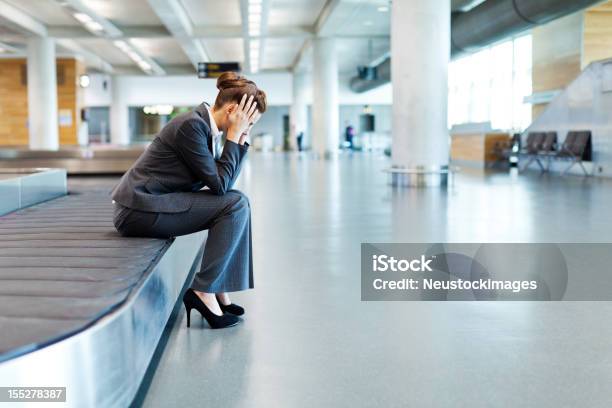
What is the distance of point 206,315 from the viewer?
3.43 m

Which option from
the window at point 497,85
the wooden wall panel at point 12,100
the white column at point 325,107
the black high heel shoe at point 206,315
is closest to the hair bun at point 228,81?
the black high heel shoe at point 206,315

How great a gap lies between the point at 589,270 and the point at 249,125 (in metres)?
2.86

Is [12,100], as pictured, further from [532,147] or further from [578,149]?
[578,149]

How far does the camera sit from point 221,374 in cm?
276

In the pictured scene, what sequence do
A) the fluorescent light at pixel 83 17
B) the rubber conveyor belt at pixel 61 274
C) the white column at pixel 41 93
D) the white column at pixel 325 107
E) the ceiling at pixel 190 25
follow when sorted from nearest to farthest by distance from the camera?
the rubber conveyor belt at pixel 61 274
the ceiling at pixel 190 25
the fluorescent light at pixel 83 17
the white column at pixel 41 93
the white column at pixel 325 107

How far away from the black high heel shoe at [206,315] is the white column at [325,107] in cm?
2737

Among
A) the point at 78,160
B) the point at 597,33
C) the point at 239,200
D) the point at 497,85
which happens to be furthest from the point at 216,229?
the point at 497,85

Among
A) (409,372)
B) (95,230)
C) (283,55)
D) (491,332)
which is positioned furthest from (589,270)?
(283,55)

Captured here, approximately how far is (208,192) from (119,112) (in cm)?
4428

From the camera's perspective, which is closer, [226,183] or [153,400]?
[153,400]

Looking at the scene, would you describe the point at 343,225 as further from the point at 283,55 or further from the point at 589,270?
the point at 283,55

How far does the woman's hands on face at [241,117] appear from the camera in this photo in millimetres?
3562

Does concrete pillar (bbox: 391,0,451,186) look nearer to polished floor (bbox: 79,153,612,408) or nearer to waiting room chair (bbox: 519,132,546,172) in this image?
polished floor (bbox: 79,153,612,408)

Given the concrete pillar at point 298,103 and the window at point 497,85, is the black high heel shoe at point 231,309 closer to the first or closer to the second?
the window at point 497,85
